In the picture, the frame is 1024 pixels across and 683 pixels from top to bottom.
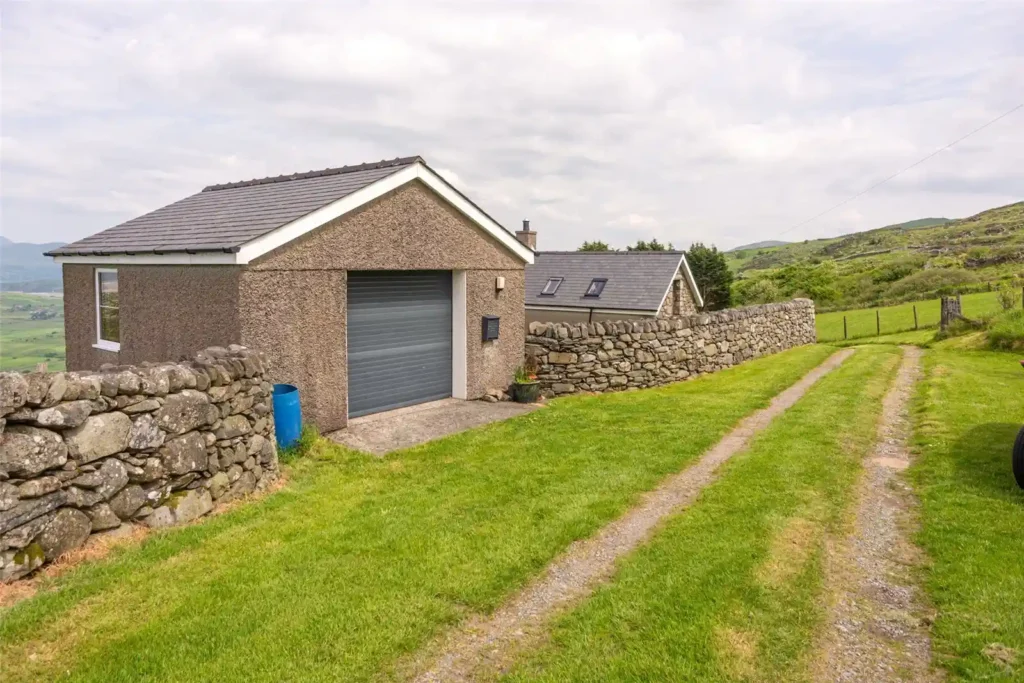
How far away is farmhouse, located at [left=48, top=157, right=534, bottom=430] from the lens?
31.1 ft

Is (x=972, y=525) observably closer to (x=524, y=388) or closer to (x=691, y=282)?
(x=524, y=388)

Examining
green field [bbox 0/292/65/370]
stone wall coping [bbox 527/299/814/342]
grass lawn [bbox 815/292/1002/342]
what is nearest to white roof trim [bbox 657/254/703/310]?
stone wall coping [bbox 527/299/814/342]

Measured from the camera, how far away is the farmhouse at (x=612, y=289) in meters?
27.6

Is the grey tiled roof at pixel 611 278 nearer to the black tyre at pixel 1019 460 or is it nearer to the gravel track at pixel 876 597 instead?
the black tyre at pixel 1019 460

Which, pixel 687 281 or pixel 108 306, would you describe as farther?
pixel 687 281

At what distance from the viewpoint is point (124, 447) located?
613cm

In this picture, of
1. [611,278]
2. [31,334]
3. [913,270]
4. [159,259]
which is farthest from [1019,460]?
[913,270]

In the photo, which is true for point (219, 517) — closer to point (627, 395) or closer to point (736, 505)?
point (736, 505)

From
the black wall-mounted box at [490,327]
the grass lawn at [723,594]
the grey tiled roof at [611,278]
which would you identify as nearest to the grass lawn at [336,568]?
the grass lawn at [723,594]

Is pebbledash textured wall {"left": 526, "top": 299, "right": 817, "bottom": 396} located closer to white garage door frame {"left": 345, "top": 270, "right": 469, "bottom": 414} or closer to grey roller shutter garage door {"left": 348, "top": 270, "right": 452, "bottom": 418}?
white garage door frame {"left": 345, "top": 270, "right": 469, "bottom": 414}

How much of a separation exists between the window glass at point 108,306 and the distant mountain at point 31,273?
2.03 m

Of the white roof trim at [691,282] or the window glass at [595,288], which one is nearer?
the window glass at [595,288]

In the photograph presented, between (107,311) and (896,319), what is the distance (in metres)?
35.1

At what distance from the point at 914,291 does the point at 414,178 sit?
156 feet
